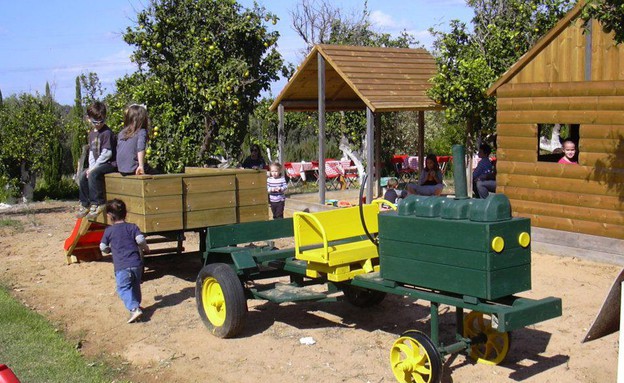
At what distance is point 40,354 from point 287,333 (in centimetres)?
236

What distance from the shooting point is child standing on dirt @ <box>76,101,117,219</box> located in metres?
9.30

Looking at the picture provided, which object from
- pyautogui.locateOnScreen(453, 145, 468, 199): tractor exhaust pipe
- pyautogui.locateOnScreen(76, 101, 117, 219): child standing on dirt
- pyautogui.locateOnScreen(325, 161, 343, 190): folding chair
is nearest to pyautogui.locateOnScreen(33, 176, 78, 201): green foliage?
pyautogui.locateOnScreen(325, 161, 343, 190): folding chair

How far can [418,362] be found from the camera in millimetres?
5801

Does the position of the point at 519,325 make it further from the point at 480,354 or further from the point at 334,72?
the point at 334,72

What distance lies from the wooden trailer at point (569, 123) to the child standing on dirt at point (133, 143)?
6228 mm

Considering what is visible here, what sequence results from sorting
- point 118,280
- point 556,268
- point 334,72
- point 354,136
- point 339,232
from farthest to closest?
point 354,136, point 334,72, point 556,268, point 118,280, point 339,232

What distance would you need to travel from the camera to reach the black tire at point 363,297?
812 cm

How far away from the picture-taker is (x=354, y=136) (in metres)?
22.6

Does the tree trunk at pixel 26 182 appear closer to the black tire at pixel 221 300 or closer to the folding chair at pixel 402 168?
the folding chair at pixel 402 168

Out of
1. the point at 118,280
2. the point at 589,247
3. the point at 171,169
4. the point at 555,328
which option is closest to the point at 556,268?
the point at 589,247

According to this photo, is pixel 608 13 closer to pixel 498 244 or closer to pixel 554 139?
pixel 498 244

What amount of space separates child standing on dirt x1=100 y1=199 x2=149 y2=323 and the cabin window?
8521 millimetres

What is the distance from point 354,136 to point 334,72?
5817mm

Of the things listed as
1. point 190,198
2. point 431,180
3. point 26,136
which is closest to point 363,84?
point 431,180
